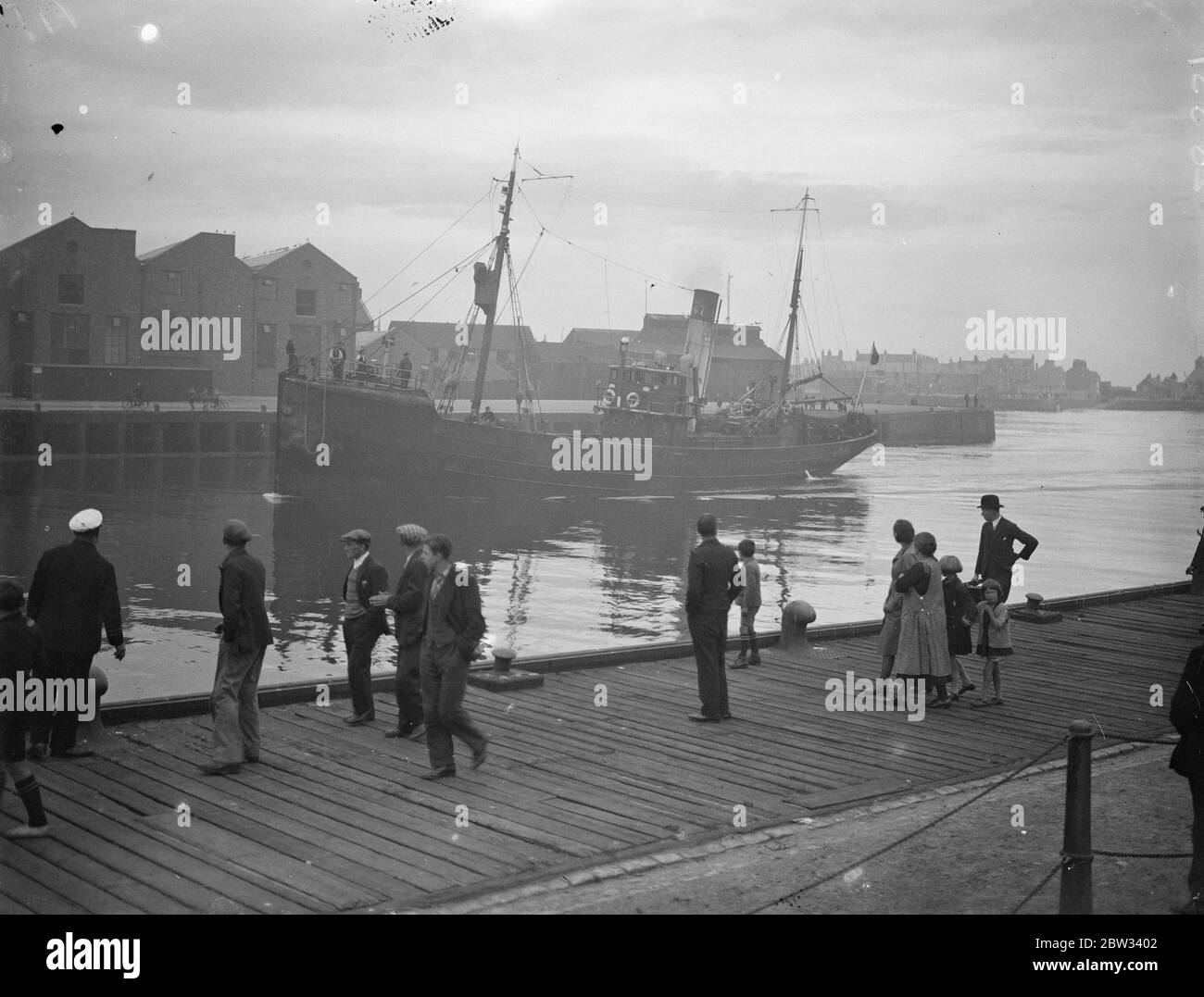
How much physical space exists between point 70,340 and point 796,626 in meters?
53.4

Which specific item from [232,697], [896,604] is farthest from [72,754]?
[896,604]

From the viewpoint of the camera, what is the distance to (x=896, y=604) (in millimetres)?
10617

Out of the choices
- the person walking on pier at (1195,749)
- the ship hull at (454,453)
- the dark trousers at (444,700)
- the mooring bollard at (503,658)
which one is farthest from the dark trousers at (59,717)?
the ship hull at (454,453)

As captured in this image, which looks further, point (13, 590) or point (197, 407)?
point (197, 407)

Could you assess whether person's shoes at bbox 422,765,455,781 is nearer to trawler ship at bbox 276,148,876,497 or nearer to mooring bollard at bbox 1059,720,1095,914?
mooring bollard at bbox 1059,720,1095,914

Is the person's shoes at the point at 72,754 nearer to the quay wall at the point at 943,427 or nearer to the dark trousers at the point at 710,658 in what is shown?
the dark trousers at the point at 710,658

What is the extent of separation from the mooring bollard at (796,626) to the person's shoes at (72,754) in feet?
25.0

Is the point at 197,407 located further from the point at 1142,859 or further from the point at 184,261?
the point at 1142,859

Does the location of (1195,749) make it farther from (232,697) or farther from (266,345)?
(266,345)

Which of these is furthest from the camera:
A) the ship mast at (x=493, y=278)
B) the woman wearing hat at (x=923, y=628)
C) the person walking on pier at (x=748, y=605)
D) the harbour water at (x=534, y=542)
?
the ship mast at (x=493, y=278)

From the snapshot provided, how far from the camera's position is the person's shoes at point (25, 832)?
258 inches
